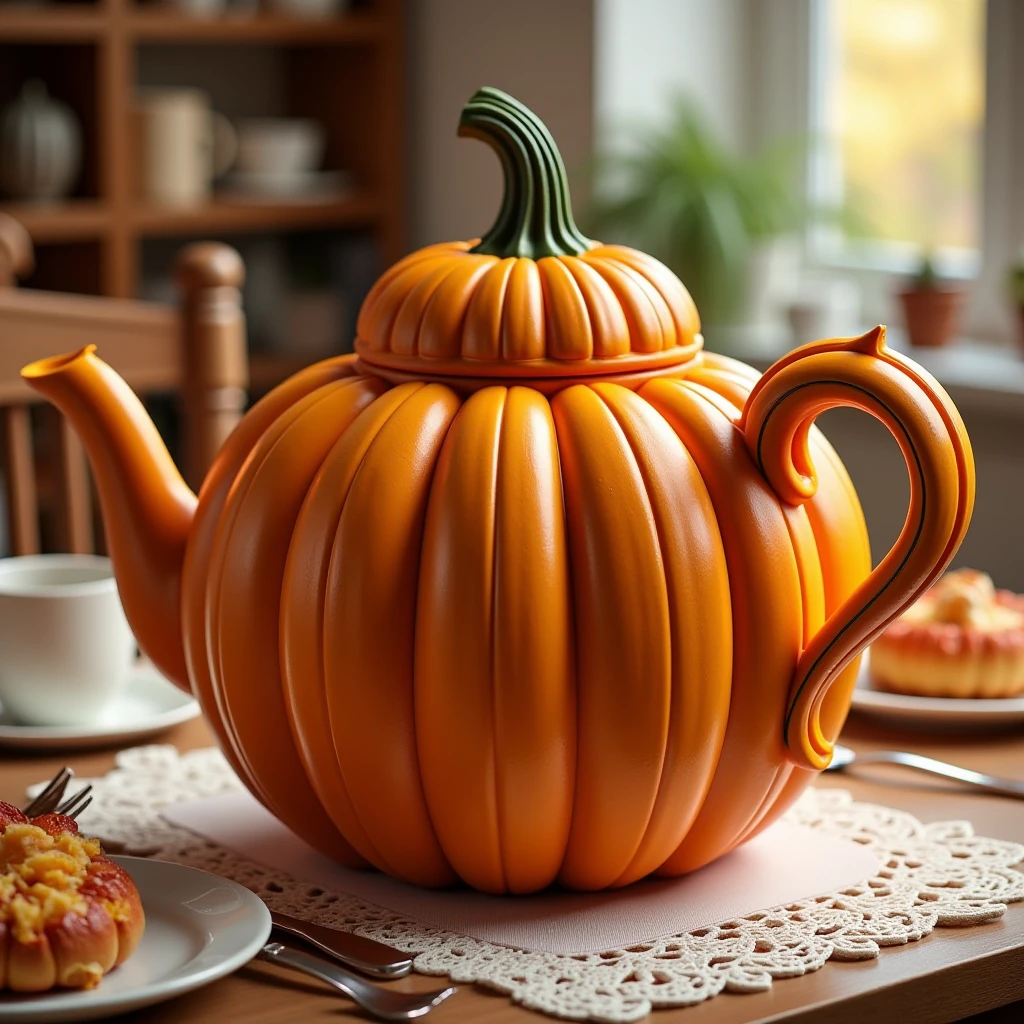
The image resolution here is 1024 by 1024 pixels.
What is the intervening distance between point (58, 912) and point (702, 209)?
1.82 m

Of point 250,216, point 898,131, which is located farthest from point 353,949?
point 250,216

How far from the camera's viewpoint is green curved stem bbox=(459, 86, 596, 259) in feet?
2.49

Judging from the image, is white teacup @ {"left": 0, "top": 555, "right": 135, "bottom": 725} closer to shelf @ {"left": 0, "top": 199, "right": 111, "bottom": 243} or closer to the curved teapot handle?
the curved teapot handle

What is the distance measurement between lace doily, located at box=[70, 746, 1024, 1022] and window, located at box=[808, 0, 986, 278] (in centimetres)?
150

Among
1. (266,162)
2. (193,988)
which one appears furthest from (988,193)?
(193,988)

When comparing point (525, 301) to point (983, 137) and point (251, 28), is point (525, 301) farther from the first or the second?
point (251, 28)

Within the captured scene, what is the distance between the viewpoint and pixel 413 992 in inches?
24.8

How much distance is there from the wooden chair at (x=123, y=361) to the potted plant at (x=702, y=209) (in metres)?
0.95

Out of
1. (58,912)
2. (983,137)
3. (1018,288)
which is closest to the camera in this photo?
(58,912)

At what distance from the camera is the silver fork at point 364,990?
0.61m

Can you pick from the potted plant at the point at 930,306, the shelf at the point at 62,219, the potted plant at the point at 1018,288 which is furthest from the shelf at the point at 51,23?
the potted plant at the point at 1018,288

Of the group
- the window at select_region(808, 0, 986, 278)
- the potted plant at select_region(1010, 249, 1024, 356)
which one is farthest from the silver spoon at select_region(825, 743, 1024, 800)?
the window at select_region(808, 0, 986, 278)

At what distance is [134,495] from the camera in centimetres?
81

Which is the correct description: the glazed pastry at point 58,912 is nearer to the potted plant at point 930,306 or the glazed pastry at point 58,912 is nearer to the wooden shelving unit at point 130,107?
the potted plant at point 930,306
